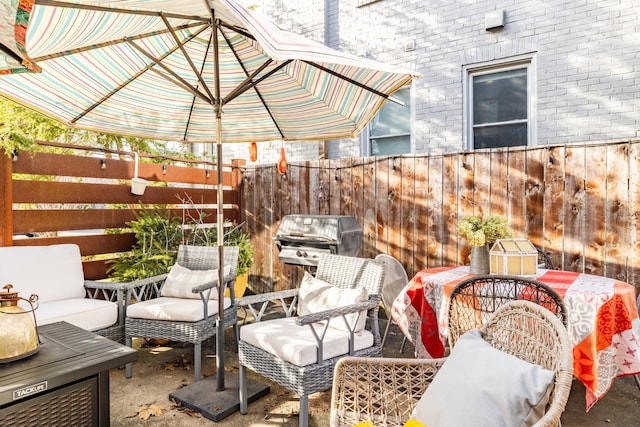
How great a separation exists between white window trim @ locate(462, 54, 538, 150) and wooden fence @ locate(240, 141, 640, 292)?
3.20 feet

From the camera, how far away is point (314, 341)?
2416 millimetres

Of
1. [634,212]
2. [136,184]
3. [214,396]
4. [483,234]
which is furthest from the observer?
[136,184]

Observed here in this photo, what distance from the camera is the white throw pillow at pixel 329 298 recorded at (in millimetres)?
2648

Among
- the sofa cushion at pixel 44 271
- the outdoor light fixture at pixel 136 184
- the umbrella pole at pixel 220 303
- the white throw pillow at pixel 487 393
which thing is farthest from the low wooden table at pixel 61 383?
the outdoor light fixture at pixel 136 184

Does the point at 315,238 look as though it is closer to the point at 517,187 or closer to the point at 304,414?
the point at 517,187

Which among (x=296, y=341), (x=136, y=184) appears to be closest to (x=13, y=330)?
(x=296, y=341)

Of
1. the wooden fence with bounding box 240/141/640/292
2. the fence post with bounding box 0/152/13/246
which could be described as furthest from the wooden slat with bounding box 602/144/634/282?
the fence post with bounding box 0/152/13/246

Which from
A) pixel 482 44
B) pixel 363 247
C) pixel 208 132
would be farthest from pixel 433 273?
pixel 482 44

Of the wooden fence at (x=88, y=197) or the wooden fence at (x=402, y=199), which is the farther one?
the wooden fence at (x=88, y=197)

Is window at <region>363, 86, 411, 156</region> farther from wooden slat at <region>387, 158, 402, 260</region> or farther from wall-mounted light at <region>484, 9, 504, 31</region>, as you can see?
wall-mounted light at <region>484, 9, 504, 31</region>

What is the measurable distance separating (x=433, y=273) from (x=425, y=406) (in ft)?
5.43

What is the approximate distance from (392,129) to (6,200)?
4340 millimetres

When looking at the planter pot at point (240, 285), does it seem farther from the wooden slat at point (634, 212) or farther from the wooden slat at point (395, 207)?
the wooden slat at point (634, 212)

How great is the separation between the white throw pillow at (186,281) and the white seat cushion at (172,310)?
204mm
